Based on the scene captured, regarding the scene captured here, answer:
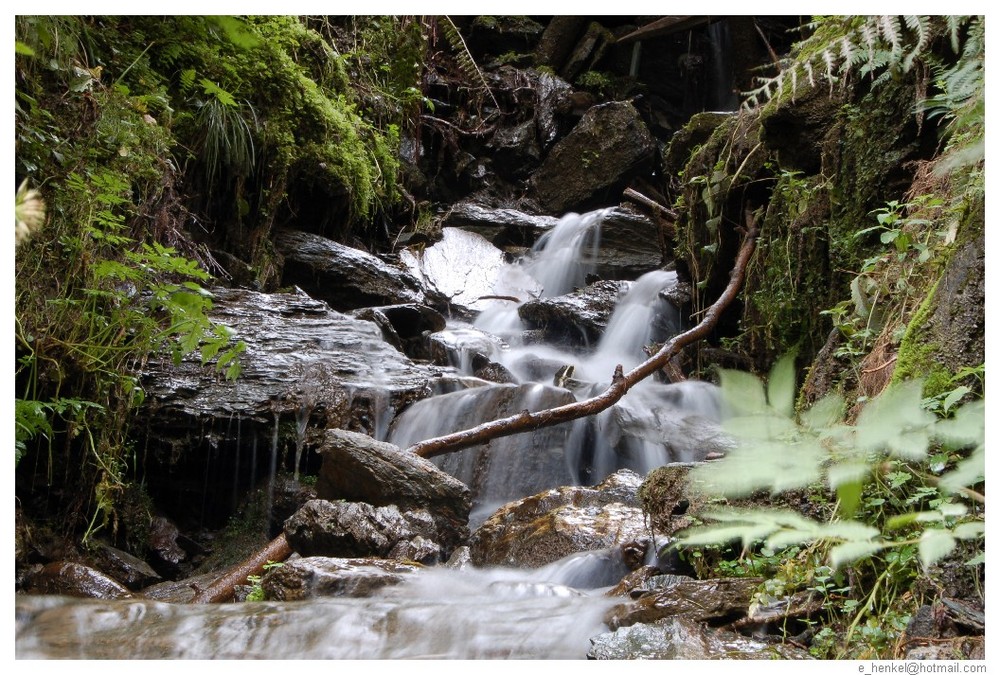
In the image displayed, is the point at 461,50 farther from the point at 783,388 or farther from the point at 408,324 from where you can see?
the point at 783,388

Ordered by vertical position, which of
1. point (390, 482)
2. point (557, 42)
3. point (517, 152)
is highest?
point (557, 42)

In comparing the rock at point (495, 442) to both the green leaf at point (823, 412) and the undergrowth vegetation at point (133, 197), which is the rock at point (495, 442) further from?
the green leaf at point (823, 412)

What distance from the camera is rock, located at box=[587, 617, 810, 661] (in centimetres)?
181

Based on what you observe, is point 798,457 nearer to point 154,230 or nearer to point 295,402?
point 295,402

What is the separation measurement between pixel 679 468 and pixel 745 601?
0.88 metres

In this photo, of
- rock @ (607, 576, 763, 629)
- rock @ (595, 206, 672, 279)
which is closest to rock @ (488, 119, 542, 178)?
rock @ (595, 206, 672, 279)

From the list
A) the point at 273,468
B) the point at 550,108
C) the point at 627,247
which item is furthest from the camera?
the point at 550,108

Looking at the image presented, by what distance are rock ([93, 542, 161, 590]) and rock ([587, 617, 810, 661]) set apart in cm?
277

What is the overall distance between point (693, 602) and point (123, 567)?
3009mm

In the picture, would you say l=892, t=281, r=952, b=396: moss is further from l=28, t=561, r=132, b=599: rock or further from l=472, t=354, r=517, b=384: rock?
l=472, t=354, r=517, b=384: rock

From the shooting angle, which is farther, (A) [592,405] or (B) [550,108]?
(B) [550,108]

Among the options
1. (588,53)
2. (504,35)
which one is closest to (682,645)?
(588,53)

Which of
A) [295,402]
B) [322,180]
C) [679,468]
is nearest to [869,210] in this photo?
[679,468]

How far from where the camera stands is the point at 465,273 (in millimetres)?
9484
